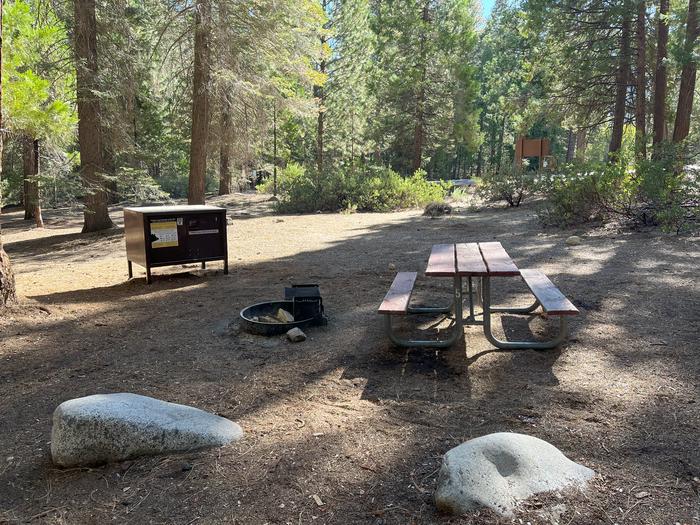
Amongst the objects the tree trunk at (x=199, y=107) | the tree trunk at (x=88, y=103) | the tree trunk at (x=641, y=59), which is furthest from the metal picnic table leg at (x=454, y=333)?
the tree trunk at (x=641, y=59)

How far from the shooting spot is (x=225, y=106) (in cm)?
1411

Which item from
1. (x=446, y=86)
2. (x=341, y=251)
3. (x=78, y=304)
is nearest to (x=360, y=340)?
(x=78, y=304)

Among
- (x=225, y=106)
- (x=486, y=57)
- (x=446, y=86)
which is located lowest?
(x=225, y=106)

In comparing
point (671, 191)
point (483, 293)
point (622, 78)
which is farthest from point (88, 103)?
point (622, 78)

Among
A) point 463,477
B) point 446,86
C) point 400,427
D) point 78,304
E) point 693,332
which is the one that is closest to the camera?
point 463,477

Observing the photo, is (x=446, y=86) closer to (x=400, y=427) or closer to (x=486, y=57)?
(x=400, y=427)

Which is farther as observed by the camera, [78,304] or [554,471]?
[78,304]

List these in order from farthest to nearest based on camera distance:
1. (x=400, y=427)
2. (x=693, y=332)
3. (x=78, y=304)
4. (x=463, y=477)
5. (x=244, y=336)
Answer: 1. (x=78, y=304)
2. (x=244, y=336)
3. (x=693, y=332)
4. (x=400, y=427)
5. (x=463, y=477)

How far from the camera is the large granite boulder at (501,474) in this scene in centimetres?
222

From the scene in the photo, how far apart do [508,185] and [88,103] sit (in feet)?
37.2

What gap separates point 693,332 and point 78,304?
6354 millimetres

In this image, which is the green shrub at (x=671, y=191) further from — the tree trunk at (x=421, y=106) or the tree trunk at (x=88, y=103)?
the tree trunk at (x=421, y=106)

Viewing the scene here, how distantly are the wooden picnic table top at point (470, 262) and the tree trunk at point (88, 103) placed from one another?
9891mm

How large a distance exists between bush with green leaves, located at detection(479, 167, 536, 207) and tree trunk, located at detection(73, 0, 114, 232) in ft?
35.3
